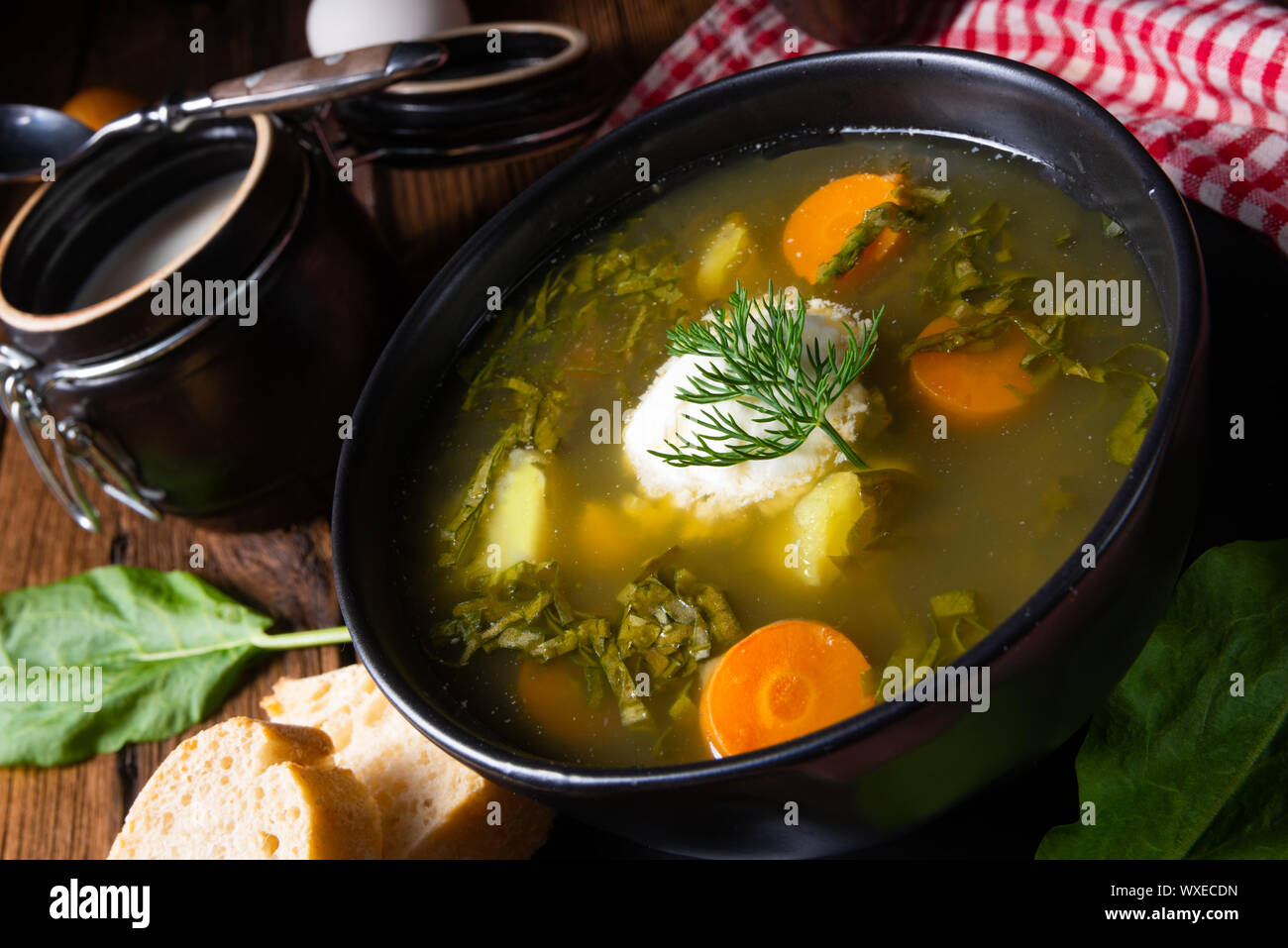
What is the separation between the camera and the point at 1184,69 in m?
2.25

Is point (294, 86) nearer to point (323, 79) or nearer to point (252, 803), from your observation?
point (323, 79)

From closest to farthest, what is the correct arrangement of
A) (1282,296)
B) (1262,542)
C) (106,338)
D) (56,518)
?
1. (1262,542)
2. (1282,296)
3. (106,338)
4. (56,518)

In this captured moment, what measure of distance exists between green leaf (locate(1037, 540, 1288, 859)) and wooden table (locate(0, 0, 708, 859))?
1407 millimetres

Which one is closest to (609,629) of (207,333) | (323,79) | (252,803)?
(252,803)

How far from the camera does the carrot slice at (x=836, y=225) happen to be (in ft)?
6.51

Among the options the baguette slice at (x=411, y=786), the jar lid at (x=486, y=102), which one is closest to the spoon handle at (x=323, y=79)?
the jar lid at (x=486, y=102)

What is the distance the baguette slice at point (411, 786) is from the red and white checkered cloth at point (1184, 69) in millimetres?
1526

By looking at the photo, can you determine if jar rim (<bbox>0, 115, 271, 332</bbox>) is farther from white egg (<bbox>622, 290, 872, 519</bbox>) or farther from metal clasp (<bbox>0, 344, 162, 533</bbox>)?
white egg (<bbox>622, 290, 872, 519</bbox>)

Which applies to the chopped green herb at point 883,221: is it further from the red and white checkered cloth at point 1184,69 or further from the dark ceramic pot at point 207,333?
the dark ceramic pot at point 207,333

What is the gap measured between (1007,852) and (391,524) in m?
1.05

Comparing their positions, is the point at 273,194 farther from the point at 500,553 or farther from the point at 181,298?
the point at 500,553

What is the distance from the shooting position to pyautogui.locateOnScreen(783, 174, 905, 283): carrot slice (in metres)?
1.98

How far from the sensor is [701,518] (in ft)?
5.98
